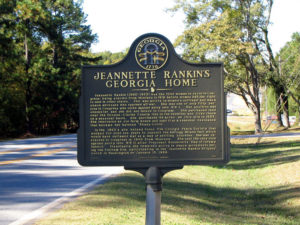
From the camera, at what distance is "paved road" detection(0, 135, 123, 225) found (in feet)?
24.7

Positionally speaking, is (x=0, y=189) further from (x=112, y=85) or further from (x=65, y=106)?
(x=65, y=106)

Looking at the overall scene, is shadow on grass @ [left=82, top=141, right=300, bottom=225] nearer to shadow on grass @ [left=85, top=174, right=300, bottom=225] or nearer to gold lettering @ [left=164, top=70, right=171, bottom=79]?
shadow on grass @ [left=85, top=174, right=300, bottom=225]

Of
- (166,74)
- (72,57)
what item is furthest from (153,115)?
(72,57)

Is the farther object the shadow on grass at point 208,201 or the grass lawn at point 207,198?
the shadow on grass at point 208,201

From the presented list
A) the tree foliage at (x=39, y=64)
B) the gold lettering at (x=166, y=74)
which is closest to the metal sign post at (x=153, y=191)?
the gold lettering at (x=166, y=74)

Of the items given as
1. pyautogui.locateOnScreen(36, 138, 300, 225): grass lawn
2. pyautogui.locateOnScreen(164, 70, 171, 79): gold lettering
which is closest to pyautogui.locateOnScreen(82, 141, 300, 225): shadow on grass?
pyautogui.locateOnScreen(36, 138, 300, 225): grass lawn

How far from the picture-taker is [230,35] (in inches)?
1037

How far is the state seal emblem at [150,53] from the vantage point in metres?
4.99

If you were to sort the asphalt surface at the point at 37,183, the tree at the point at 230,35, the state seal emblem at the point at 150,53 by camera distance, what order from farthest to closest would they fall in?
the tree at the point at 230,35 < the asphalt surface at the point at 37,183 < the state seal emblem at the point at 150,53

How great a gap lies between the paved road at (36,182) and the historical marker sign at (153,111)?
2.57 m

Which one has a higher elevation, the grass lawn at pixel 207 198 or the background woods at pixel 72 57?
the background woods at pixel 72 57

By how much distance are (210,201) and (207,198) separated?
0.71 feet

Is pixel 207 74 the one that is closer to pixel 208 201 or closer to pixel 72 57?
pixel 208 201

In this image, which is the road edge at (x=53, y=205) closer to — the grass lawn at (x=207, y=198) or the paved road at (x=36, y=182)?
the paved road at (x=36, y=182)
